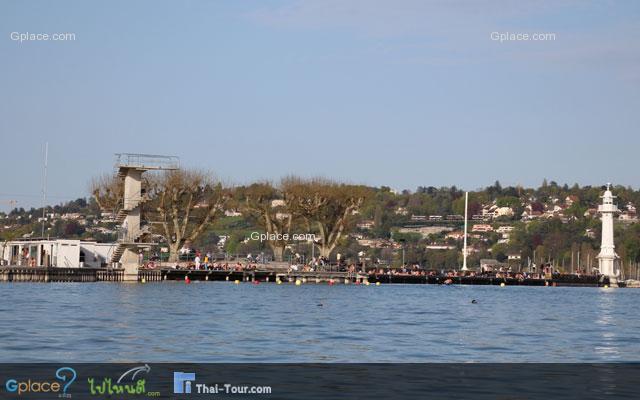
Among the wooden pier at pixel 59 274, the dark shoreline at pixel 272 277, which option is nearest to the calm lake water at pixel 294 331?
the wooden pier at pixel 59 274

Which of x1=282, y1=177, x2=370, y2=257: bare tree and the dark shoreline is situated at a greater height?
x1=282, y1=177, x2=370, y2=257: bare tree

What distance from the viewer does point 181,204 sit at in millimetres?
114000

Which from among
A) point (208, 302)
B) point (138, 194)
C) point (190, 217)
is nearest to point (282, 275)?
point (190, 217)

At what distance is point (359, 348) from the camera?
3506 cm
